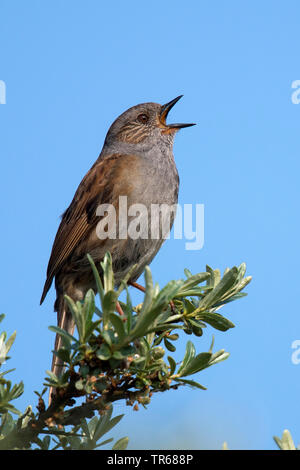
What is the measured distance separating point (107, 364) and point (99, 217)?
273cm

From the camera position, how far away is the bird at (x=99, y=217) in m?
4.83

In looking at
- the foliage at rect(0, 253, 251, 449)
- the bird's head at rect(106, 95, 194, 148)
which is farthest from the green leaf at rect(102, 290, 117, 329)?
the bird's head at rect(106, 95, 194, 148)

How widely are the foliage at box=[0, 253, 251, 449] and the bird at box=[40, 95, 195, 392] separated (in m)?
1.89

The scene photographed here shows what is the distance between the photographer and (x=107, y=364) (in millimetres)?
2346

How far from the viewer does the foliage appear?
2.19 m

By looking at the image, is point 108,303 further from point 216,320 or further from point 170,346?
point 170,346

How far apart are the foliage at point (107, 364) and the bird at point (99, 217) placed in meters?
1.89

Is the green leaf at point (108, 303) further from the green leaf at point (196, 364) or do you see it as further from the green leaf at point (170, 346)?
the green leaf at point (170, 346)

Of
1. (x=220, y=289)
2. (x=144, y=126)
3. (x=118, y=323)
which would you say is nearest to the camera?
(x=118, y=323)

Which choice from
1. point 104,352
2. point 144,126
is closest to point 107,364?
point 104,352

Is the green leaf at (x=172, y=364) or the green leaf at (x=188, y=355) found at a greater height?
the green leaf at (x=188, y=355)

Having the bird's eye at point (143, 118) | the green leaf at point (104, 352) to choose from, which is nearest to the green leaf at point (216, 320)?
the green leaf at point (104, 352)
